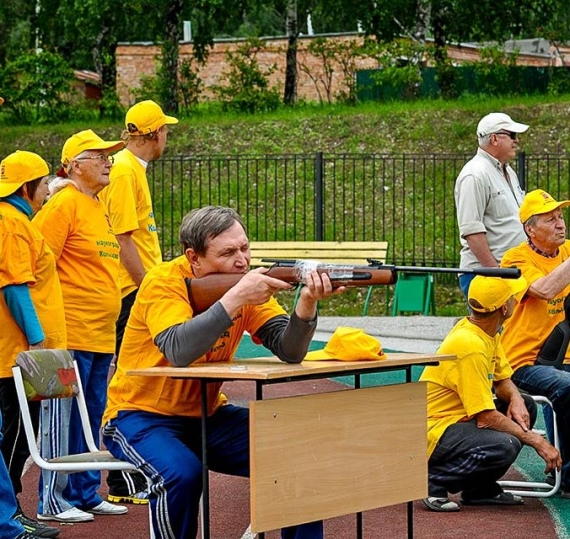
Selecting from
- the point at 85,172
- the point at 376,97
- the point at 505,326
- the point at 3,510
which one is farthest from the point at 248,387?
the point at 376,97

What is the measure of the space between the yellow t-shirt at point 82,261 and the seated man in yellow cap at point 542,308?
236 cm

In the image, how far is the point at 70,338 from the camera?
23.4 feet

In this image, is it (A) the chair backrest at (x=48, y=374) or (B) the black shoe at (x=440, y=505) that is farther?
(B) the black shoe at (x=440, y=505)

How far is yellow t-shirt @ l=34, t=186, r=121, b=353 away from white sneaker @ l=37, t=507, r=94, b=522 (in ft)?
2.77

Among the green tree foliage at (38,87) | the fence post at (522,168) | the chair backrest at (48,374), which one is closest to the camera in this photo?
the chair backrest at (48,374)

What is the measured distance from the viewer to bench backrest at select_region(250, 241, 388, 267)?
57.0 feet

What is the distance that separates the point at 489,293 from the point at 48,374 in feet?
7.47

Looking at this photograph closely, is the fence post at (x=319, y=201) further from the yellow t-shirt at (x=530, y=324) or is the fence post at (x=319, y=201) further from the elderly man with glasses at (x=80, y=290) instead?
the elderly man with glasses at (x=80, y=290)

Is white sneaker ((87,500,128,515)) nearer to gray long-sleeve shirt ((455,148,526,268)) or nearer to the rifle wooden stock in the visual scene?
the rifle wooden stock

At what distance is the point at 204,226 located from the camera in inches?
220

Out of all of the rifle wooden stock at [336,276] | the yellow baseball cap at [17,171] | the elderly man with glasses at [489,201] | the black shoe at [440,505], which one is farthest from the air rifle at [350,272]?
the elderly man with glasses at [489,201]

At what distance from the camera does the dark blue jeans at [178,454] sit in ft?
17.5

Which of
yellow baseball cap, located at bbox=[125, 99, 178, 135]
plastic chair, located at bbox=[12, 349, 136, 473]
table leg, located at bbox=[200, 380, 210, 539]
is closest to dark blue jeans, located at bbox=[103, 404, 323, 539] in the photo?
table leg, located at bbox=[200, 380, 210, 539]

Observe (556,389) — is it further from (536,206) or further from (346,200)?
(346,200)
